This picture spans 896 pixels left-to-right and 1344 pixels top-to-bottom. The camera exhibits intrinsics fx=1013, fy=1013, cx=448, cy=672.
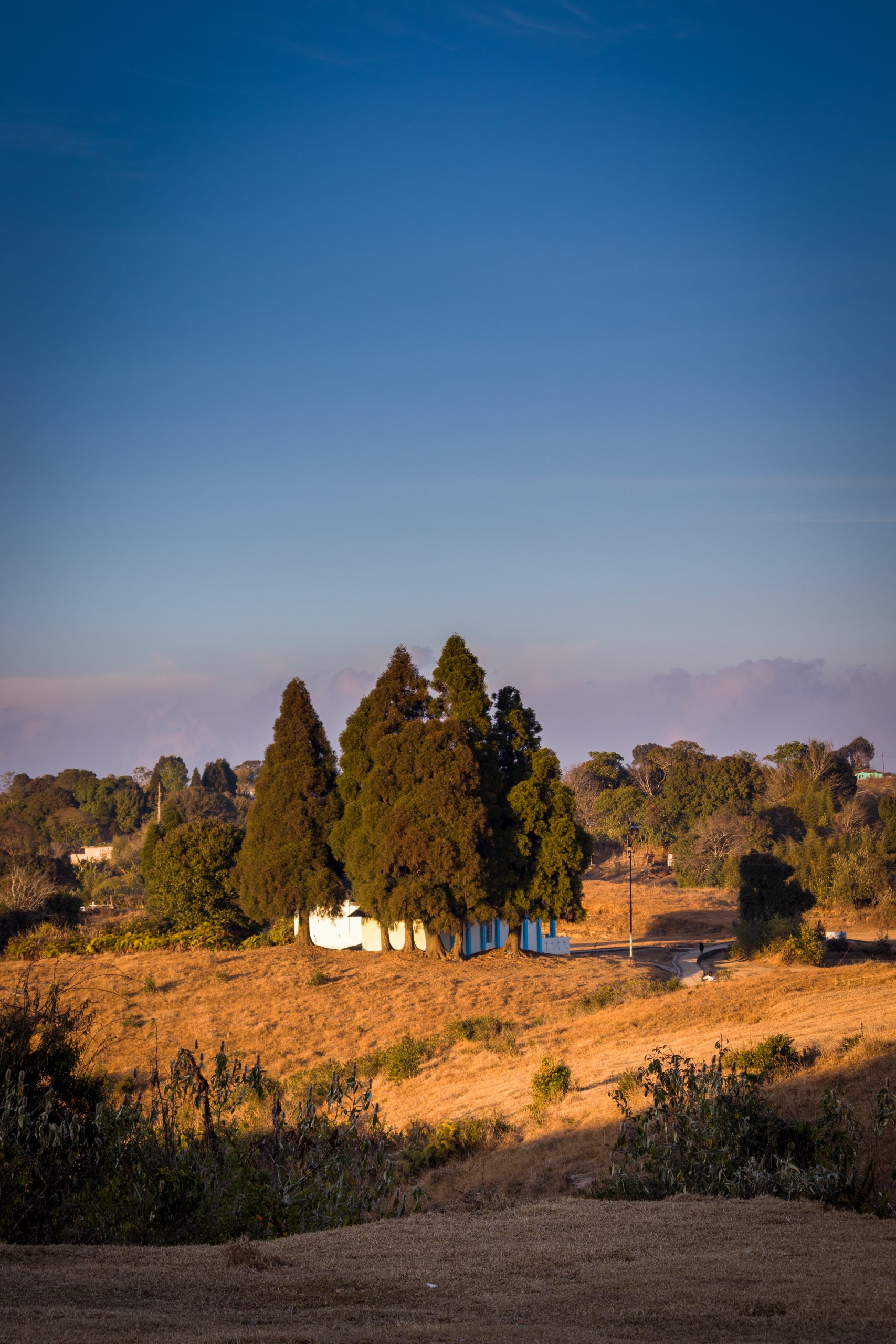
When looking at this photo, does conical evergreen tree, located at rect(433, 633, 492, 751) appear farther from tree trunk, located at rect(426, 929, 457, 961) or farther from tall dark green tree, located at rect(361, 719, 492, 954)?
tree trunk, located at rect(426, 929, 457, 961)

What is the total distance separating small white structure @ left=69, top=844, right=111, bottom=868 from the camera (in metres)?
71.6

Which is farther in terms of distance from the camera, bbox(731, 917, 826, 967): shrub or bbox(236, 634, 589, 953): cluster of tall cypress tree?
bbox(731, 917, 826, 967): shrub

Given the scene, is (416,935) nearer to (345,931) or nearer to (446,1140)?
(345,931)

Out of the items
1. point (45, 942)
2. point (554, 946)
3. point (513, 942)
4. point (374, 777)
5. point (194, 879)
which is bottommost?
point (554, 946)

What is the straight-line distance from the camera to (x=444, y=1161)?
13.3 meters

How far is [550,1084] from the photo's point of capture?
14906 mm

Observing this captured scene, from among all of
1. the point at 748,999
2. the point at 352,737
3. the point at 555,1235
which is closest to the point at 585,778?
the point at 352,737

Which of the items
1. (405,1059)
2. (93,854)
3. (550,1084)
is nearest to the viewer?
(550,1084)

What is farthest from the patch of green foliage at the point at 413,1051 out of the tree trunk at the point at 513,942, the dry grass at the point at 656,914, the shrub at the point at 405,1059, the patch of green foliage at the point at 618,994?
the dry grass at the point at 656,914

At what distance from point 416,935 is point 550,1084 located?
1583 cm

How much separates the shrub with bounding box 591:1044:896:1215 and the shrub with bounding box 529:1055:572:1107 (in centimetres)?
427

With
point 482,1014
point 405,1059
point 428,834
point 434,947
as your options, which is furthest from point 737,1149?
point 434,947

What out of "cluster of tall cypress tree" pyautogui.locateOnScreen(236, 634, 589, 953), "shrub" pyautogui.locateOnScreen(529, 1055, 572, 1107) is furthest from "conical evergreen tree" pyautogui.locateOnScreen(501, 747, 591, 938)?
"shrub" pyautogui.locateOnScreen(529, 1055, 572, 1107)

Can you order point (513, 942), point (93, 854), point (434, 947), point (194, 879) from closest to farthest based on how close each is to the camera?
point (434, 947), point (513, 942), point (194, 879), point (93, 854)
